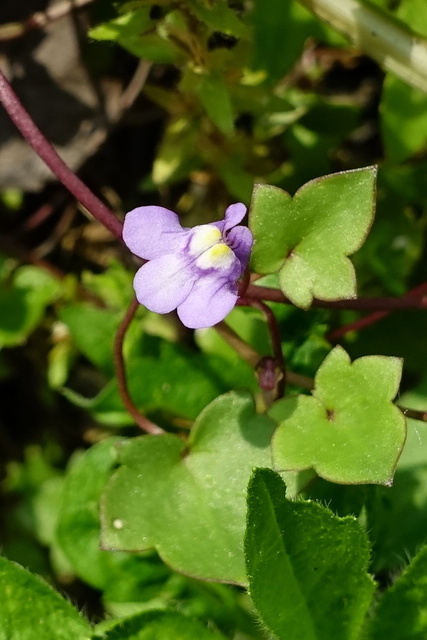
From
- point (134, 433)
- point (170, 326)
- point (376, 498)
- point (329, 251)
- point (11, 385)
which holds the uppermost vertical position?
point (329, 251)

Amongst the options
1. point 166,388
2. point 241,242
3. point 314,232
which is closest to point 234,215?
point 241,242

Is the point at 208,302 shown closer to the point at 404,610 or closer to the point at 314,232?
the point at 314,232

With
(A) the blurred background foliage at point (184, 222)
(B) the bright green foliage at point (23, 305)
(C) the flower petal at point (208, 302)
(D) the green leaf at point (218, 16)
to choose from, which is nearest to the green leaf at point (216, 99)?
(A) the blurred background foliage at point (184, 222)

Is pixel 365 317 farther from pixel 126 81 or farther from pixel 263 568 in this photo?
pixel 126 81

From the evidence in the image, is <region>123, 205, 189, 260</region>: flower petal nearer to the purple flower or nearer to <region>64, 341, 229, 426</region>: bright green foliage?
the purple flower

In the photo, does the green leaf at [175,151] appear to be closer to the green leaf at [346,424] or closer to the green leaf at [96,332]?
the green leaf at [96,332]

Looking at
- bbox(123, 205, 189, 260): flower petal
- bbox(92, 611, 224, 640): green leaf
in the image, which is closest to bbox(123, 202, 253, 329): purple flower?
bbox(123, 205, 189, 260): flower petal

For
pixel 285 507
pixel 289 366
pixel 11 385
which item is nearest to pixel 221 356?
pixel 289 366
